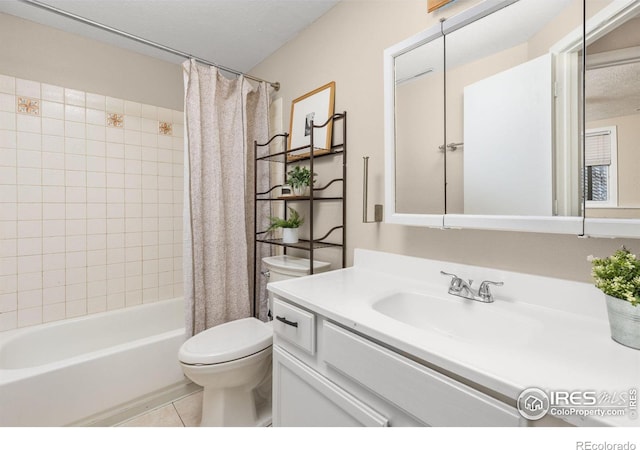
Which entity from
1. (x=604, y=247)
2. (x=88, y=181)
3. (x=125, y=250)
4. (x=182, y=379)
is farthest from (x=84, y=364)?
(x=604, y=247)

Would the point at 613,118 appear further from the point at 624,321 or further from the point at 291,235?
the point at 291,235

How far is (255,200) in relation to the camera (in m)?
1.96

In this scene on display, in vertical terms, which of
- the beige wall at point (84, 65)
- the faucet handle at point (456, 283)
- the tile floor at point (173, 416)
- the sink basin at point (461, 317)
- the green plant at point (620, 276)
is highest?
the beige wall at point (84, 65)

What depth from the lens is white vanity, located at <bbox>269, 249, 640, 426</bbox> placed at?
55 cm

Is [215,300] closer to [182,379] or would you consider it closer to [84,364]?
[182,379]

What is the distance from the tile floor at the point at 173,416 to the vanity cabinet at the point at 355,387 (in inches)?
30.6

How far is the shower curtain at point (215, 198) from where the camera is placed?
168 cm

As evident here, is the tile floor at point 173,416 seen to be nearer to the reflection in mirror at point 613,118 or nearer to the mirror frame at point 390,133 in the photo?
the mirror frame at point 390,133

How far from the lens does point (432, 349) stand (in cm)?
63

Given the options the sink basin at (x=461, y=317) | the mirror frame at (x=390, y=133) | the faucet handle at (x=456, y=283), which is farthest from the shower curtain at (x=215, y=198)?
the faucet handle at (x=456, y=283)

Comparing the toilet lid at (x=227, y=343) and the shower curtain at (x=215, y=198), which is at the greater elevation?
the shower curtain at (x=215, y=198)

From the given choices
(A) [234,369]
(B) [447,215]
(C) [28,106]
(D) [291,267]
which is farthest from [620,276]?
(C) [28,106]

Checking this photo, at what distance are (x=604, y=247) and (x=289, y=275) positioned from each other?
131cm

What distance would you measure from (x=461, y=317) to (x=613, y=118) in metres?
0.70
